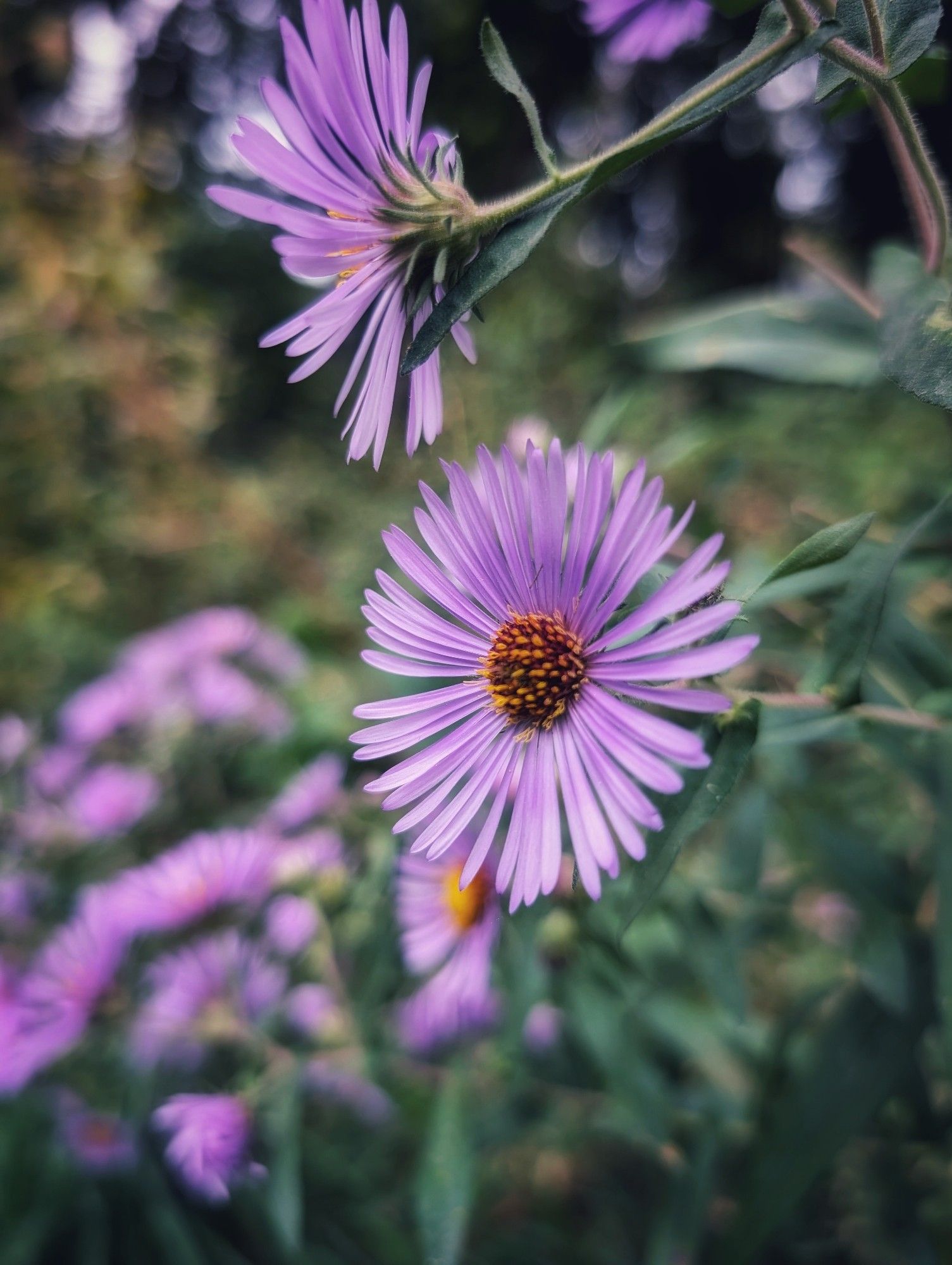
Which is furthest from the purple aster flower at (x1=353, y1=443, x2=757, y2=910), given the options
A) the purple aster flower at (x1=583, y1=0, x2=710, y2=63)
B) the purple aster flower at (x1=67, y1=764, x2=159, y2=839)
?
the purple aster flower at (x1=67, y1=764, x2=159, y2=839)

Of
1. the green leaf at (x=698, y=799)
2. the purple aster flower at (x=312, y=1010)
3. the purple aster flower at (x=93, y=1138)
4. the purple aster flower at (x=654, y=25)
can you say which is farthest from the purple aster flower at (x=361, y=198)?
the purple aster flower at (x=93, y=1138)

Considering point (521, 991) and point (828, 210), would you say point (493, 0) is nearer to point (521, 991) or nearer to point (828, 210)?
point (828, 210)

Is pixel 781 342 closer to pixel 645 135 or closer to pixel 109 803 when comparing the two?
pixel 645 135

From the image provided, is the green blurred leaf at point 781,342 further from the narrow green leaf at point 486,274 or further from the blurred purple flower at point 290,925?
the blurred purple flower at point 290,925

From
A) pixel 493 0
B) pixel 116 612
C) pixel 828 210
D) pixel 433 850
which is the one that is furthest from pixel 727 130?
pixel 433 850

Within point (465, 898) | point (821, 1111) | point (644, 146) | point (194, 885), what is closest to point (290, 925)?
point (194, 885)
